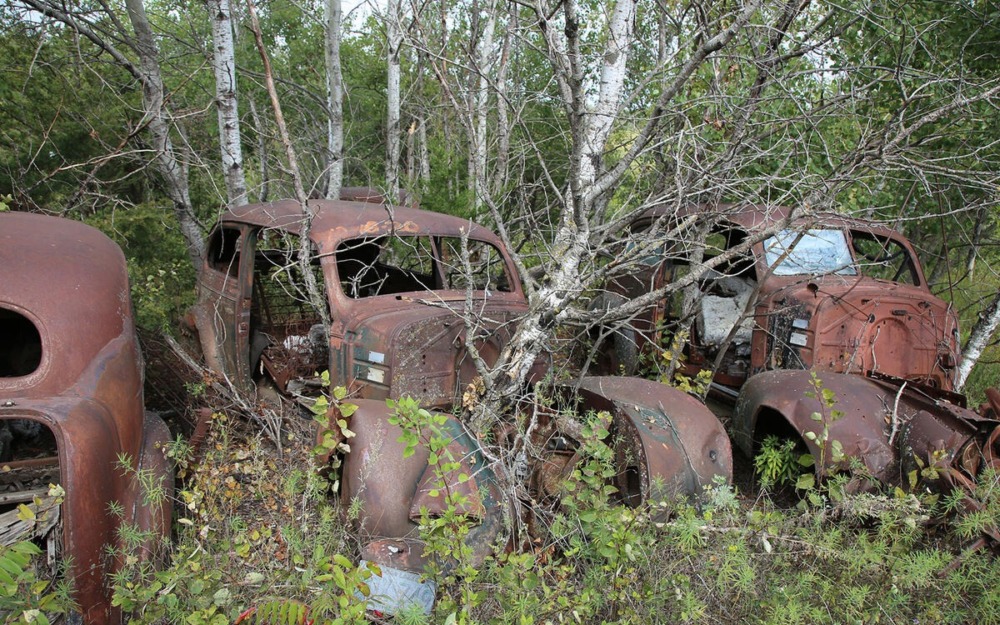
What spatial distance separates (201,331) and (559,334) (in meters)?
3.13

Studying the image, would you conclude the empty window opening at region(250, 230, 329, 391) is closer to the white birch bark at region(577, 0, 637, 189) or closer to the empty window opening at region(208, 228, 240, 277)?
the empty window opening at region(208, 228, 240, 277)

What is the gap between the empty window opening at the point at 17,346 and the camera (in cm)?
373

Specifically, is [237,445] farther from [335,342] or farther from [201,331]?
[201,331]

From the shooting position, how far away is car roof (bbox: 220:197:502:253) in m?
4.00

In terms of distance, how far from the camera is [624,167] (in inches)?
147

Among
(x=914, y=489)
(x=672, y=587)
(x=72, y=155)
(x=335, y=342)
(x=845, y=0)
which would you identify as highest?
(x=845, y=0)

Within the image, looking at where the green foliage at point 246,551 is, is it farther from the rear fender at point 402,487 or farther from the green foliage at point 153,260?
the green foliage at point 153,260

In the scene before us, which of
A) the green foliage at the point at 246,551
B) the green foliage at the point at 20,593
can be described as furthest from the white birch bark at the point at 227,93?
the green foliage at the point at 20,593

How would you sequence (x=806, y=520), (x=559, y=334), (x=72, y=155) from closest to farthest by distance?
1. (x=806, y=520)
2. (x=559, y=334)
3. (x=72, y=155)

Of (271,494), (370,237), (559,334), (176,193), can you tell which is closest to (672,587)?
(271,494)

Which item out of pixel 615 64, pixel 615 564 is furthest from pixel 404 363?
pixel 615 64

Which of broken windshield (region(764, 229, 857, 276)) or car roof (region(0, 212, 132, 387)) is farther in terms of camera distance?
broken windshield (region(764, 229, 857, 276))

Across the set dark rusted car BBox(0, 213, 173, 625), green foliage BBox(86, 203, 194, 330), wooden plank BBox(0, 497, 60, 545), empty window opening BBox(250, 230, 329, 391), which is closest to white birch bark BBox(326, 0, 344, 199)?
empty window opening BBox(250, 230, 329, 391)

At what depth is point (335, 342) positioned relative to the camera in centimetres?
380
